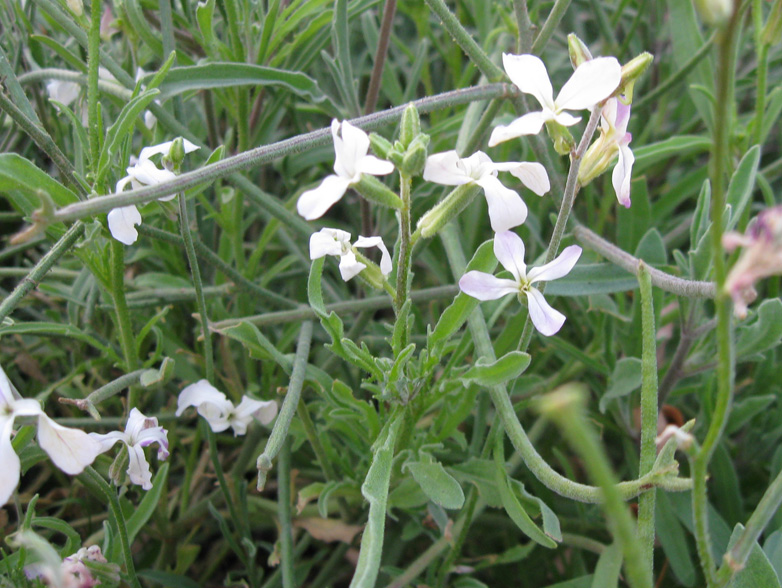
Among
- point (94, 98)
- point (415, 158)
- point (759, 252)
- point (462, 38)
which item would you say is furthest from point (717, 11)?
point (94, 98)

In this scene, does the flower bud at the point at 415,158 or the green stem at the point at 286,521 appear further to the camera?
the green stem at the point at 286,521

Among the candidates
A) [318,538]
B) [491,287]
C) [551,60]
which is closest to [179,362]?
[318,538]

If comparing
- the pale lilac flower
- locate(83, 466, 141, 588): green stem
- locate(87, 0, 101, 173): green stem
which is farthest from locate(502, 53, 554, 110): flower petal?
locate(83, 466, 141, 588): green stem

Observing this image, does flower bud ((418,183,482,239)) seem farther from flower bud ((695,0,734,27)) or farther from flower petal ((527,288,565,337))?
flower bud ((695,0,734,27))

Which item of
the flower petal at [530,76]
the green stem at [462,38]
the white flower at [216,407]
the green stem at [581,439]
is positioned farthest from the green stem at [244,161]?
the green stem at [581,439]

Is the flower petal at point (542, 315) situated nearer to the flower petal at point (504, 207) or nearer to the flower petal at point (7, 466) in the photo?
the flower petal at point (504, 207)

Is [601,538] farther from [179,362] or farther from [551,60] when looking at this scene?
[551,60]
